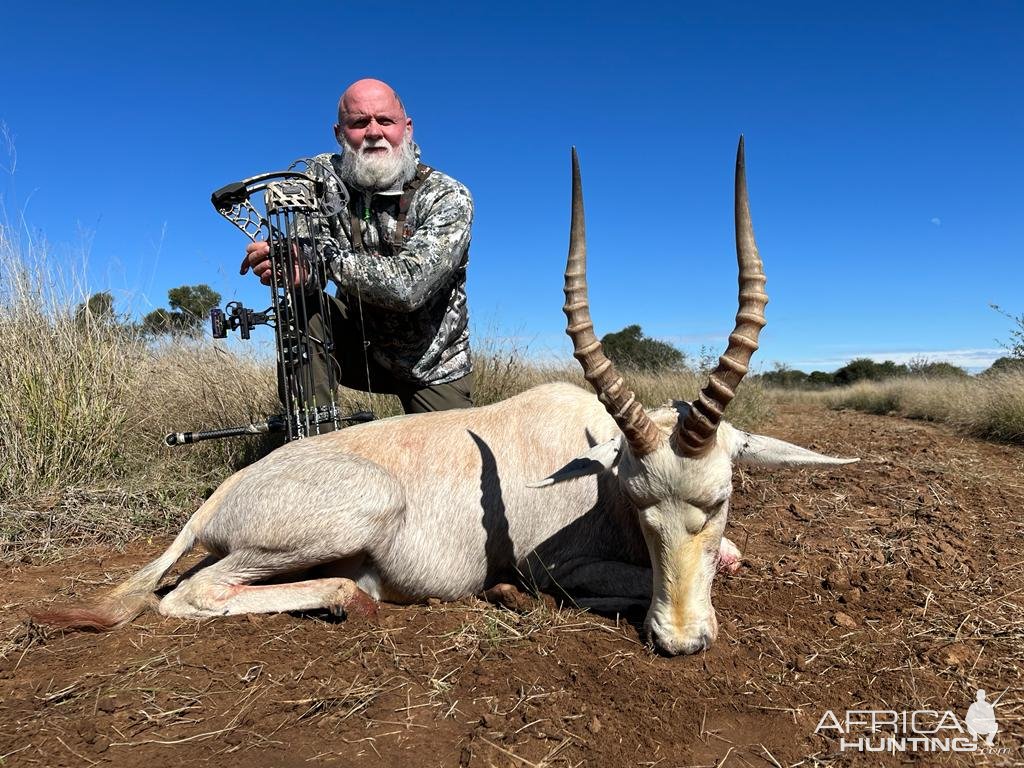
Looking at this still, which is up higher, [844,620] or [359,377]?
[359,377]

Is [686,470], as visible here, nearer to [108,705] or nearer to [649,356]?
[108,705]

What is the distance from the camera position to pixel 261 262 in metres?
5.28

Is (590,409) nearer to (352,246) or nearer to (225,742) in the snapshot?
(225,742)

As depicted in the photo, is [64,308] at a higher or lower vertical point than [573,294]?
higher

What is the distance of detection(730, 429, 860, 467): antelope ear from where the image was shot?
349 centimetres

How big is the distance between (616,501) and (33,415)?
4.99 meters

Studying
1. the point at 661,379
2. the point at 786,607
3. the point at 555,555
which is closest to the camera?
the point at 786,607

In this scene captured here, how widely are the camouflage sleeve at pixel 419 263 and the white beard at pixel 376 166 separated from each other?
0.44 metres

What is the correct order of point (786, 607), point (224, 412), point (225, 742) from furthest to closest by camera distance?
point (224, 412) < point (786, 607) < point (225, 742)

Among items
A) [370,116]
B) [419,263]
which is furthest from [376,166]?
[419,263]

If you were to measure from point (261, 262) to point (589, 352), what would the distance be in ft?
10.5

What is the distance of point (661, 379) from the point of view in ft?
43.0

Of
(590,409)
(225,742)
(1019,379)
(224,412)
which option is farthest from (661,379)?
(225,742)

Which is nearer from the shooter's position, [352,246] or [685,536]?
[685,536]
